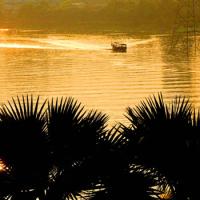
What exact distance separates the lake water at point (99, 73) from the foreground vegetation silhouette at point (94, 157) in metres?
37.5

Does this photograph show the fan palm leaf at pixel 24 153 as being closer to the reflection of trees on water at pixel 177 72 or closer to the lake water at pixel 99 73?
the lake water at pixel 99 73

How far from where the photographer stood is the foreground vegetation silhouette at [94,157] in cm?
699

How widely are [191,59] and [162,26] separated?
86640 millimetres

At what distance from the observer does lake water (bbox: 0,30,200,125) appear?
6200cm

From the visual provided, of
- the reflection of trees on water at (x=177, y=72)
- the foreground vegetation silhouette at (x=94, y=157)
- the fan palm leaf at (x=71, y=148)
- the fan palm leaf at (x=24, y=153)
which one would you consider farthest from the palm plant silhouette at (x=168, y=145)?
the reflection of trees on water at (x=177, y=72)

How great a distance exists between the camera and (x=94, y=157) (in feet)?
23.7

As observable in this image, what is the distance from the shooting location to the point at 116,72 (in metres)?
85.4

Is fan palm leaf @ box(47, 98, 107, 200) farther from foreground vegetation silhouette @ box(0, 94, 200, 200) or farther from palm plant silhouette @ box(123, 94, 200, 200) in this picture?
palm plant silhouette @ box(123, 94, 200, 200)

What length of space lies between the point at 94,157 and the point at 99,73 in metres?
76.6

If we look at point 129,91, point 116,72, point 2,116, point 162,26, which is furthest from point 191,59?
point 2,116

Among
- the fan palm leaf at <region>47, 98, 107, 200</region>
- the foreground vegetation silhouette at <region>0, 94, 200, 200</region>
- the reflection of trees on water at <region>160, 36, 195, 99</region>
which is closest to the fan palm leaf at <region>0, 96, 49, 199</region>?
the foreground vegetation silhouette at <region>0, 94, 200, 200</region>

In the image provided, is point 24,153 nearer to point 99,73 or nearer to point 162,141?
point 162,141

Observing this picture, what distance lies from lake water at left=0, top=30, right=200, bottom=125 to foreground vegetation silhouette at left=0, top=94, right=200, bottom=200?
123 feet

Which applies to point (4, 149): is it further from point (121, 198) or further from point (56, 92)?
point (56, 92)
